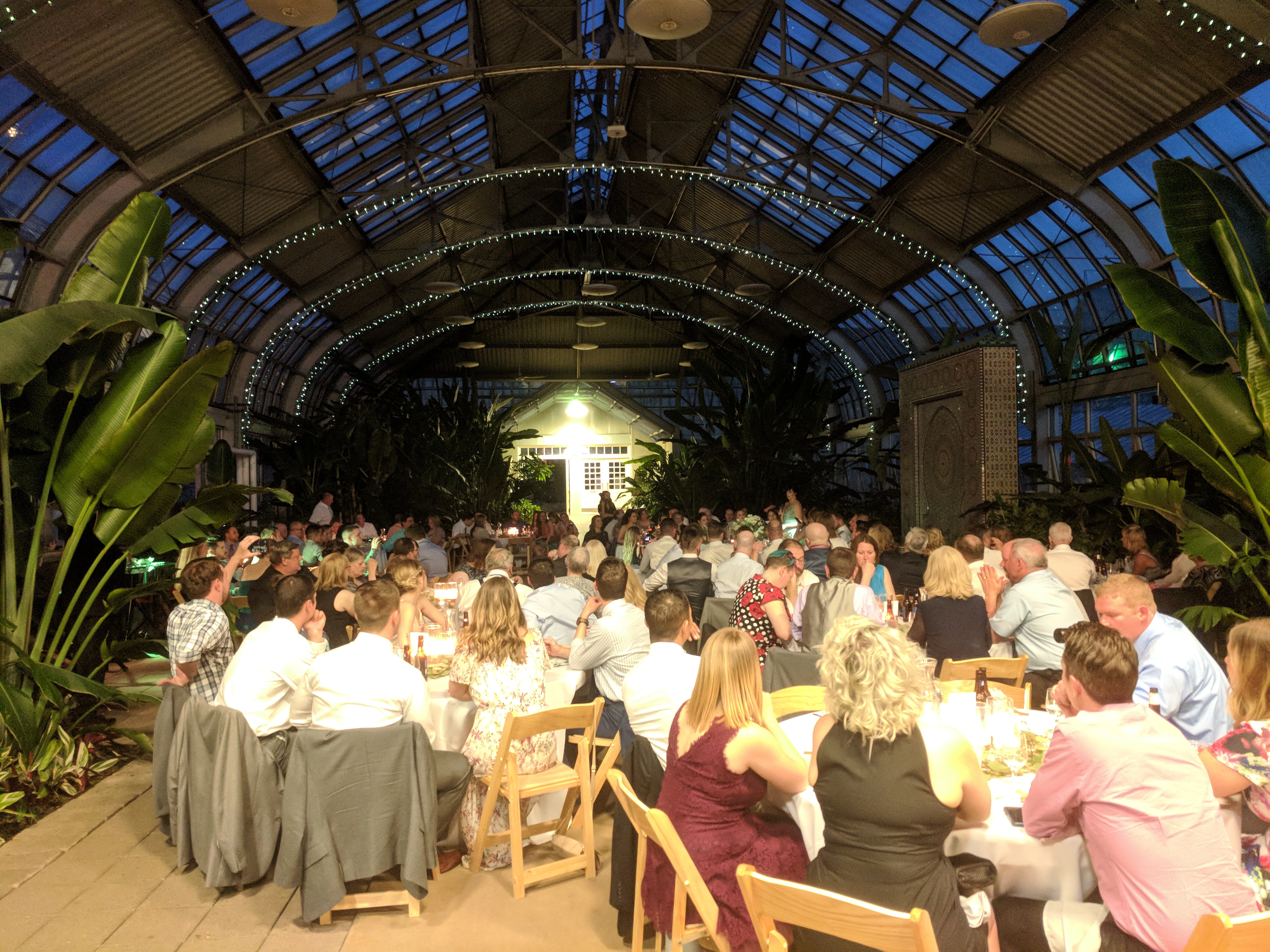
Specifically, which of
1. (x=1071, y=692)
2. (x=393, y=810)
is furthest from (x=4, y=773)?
(x=1071, y=692)

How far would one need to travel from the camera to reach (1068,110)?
1029 centimetres

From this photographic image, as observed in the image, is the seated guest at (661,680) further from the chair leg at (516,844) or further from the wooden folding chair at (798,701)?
the chair leg at (516,844)

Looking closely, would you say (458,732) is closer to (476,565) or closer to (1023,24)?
(476,565)

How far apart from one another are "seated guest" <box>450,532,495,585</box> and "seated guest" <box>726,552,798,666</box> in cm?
193

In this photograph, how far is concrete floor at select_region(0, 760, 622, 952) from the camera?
3414mm

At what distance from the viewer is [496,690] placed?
401 centimetres

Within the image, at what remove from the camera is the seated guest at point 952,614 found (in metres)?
5.01

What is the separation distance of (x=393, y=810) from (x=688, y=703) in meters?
1.38

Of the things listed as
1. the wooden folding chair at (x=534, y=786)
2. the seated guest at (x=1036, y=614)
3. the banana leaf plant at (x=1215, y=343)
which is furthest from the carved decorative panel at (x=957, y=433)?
the wooden folding chair at (x=534, y=786)

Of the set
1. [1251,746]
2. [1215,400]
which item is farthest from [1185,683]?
[1215,400]

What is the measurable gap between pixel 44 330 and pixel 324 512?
34.0ft

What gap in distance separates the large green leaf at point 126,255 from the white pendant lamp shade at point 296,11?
2157mm

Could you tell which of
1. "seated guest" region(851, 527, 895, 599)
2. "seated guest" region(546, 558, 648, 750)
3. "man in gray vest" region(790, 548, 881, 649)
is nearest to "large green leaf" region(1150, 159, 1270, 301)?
"seated guest" region(851, 527, 895, 599)

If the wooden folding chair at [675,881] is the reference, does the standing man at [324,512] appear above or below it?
above
